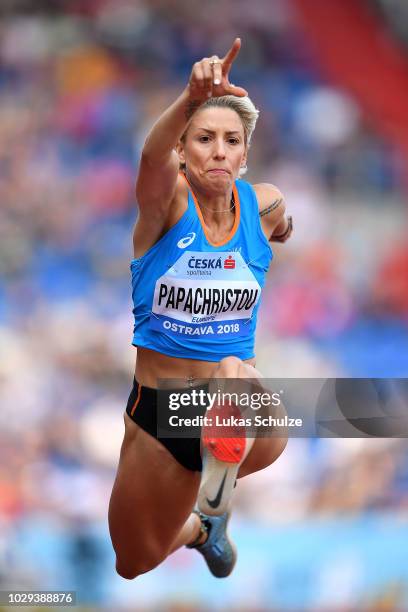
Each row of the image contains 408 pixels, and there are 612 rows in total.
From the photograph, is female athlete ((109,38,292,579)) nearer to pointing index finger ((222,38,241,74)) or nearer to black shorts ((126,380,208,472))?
black shorts ((126,380,208,472))

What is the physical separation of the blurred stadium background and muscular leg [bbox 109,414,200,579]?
2.34 m

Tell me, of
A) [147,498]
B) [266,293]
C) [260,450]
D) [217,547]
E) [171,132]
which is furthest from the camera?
[266,293]

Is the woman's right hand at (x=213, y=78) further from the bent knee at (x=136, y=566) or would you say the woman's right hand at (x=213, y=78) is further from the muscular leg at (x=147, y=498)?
the bent knee at (x=136, y=566)

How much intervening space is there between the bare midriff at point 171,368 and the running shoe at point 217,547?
109cm

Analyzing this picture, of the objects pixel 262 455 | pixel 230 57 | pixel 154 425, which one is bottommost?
pixel 262 455

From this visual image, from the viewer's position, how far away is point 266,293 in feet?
27.0

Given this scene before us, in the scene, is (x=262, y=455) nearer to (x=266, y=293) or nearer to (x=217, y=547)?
(x=217, y=547)

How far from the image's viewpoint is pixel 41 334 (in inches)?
316

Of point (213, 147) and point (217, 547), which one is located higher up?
point (213, 147)

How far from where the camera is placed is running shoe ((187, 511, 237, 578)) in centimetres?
498

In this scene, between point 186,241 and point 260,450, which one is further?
point 260,450

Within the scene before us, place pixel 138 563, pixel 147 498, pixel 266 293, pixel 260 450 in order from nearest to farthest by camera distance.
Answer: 1. pixel 260 450
2. pixel 147 498
3. pixel 138 563
4. pixel 266 293

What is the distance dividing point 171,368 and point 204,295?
34 cm

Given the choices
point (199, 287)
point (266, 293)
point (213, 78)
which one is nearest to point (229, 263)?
point (199, 287)
